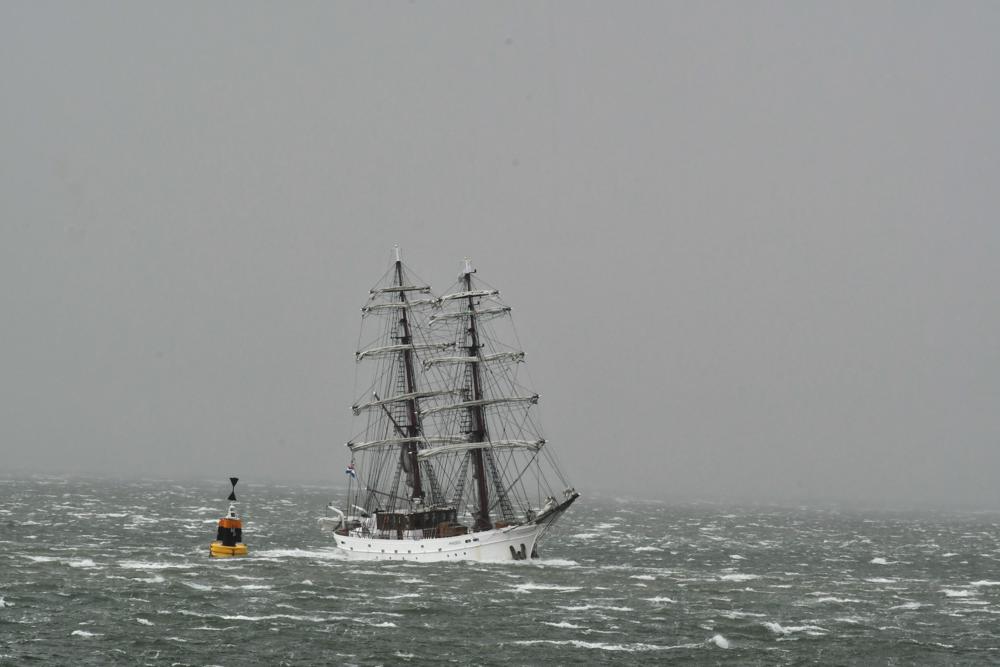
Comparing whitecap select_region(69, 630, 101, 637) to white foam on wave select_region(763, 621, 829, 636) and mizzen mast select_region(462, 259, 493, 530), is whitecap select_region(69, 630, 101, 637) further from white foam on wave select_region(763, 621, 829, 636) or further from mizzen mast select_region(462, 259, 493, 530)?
mizzen mast select_region(462, 259, 493, 530)

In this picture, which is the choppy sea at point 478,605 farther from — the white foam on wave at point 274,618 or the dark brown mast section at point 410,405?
the dark brown mast section at point 410,405

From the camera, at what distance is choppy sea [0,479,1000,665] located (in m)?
42.8

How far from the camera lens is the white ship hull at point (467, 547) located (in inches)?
3009

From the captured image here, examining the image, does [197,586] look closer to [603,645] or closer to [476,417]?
[603,645]

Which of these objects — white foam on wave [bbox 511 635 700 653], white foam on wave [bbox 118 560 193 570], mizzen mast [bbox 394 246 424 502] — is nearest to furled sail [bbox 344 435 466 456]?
mizzen mast [bbox 394 246 424 502]

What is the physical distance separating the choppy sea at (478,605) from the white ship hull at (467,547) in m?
1.71

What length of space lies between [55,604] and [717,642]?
27394 mm

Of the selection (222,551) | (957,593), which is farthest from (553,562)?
(957,593)

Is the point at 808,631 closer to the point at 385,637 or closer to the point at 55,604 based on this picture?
the point at 385,637

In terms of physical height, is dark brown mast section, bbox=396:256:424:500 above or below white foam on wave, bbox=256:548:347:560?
above

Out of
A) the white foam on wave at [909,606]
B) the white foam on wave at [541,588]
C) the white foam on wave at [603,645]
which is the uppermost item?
the white foam on wave at [541,588]

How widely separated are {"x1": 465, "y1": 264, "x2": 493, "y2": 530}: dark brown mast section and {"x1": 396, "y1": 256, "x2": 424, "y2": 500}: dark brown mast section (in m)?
4.41

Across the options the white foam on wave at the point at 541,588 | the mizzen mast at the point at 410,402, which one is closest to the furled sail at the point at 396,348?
the mizzen mast at the point at 410,402

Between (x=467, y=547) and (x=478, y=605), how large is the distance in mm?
21688
